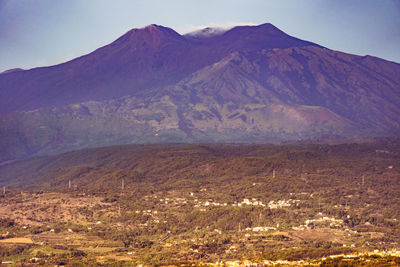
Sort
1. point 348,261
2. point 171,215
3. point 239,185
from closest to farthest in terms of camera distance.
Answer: point 348,261
point 171,215
point 239,185

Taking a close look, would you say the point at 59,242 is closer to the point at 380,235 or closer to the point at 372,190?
the point at 380,235

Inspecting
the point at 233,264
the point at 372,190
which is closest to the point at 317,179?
the point at 372,190

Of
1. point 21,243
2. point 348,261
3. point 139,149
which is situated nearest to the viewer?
point 348,261

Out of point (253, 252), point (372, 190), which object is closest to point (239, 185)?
point (372, 190)

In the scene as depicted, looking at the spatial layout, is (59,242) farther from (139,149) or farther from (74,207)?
(139,149)

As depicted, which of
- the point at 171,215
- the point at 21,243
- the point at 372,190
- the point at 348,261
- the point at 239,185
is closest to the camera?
the point at 348,261

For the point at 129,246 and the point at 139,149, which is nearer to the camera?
the point at 129,246
